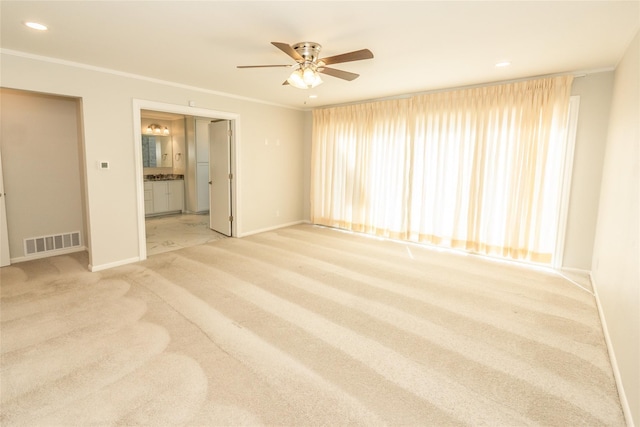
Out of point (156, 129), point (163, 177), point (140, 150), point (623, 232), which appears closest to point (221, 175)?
point (140, 150)

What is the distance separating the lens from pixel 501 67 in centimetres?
364

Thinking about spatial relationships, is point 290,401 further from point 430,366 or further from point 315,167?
point 315,167

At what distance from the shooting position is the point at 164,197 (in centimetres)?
781

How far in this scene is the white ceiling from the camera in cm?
229

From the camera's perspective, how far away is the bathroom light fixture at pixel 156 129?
7918 mm

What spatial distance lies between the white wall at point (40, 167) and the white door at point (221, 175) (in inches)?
81.1

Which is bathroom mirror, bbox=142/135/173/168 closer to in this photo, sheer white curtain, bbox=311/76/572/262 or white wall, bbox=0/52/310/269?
white wall, bbox=0/52/310/269

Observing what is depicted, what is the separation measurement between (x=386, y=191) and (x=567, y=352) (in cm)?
359

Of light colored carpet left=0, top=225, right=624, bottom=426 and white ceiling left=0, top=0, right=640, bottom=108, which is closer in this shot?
light colored carpet left=0, top=225, right=624, bottom=426

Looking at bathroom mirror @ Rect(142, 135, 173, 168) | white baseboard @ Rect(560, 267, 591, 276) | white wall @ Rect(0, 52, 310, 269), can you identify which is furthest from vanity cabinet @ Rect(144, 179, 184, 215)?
white baseboard @ Rect(560, 267, 591, 276)

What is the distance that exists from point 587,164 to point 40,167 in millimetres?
7230

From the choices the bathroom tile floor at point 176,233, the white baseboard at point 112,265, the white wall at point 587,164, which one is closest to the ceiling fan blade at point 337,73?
the white wall at point 587,164

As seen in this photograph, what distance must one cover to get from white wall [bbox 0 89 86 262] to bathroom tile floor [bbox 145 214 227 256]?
112cm

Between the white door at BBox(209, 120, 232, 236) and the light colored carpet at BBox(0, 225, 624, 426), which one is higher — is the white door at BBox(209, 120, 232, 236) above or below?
above
